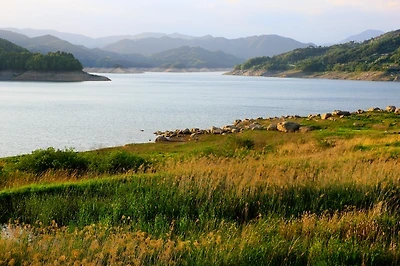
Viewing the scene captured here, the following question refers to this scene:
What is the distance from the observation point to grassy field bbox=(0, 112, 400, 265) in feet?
Result: 25.9

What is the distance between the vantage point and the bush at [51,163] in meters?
17.8

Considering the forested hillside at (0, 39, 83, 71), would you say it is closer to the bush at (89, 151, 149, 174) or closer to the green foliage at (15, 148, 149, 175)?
the green foliage at (15, 148, 149, 175)

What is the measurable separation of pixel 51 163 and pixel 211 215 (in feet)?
31.9

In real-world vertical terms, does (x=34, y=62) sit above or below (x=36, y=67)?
above

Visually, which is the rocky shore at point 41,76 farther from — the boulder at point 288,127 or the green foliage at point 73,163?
the green foliage at point 73,163

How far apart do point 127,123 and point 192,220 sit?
40.6 m

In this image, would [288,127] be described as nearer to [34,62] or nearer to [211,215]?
[211,215]

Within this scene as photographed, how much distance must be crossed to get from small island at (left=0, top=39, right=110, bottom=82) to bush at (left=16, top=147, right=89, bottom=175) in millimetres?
126133

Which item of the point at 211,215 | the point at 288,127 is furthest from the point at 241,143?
the point at 211,215

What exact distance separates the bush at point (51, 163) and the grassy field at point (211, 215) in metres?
0.32

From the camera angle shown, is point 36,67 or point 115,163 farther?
point 36,67

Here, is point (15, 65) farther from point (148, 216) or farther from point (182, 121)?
point (148, 216)

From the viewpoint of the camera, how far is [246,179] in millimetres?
12141

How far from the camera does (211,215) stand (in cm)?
1043
